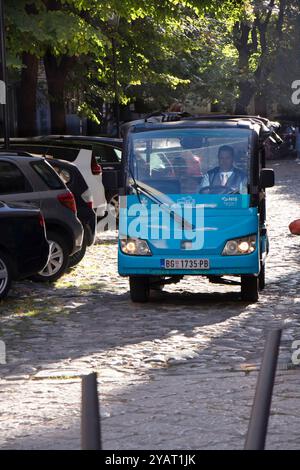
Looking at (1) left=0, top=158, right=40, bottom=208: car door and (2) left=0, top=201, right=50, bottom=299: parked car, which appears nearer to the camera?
(2) left=0, top=201, right=50, bottom=299: parked car

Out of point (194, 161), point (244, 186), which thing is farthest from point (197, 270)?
point (194, 161)

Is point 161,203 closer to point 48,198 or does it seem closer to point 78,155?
point 48,198

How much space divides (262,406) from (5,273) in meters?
7.96

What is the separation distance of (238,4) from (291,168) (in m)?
27.4

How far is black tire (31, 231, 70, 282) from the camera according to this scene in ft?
54.5

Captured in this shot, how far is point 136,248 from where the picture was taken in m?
14.5

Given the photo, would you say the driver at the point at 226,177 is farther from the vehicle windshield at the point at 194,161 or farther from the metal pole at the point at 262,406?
the metal pole at the point at 262,406

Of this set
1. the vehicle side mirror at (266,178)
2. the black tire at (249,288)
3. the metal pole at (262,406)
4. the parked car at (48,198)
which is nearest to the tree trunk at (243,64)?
the parked car at (48,198)

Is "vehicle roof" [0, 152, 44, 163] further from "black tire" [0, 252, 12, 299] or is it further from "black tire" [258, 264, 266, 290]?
"black tire" [258, 264, 266, 290]

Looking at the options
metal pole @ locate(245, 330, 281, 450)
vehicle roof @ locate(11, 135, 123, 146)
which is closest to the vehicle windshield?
metal pole @ locate(245, 330, 281, 450)

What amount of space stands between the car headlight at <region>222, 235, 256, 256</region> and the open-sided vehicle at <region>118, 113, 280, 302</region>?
0.01 metres

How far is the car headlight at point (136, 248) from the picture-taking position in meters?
14.5

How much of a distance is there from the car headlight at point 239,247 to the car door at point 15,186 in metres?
3.10

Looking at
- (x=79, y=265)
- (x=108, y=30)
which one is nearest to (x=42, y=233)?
(x=79, y=265)
